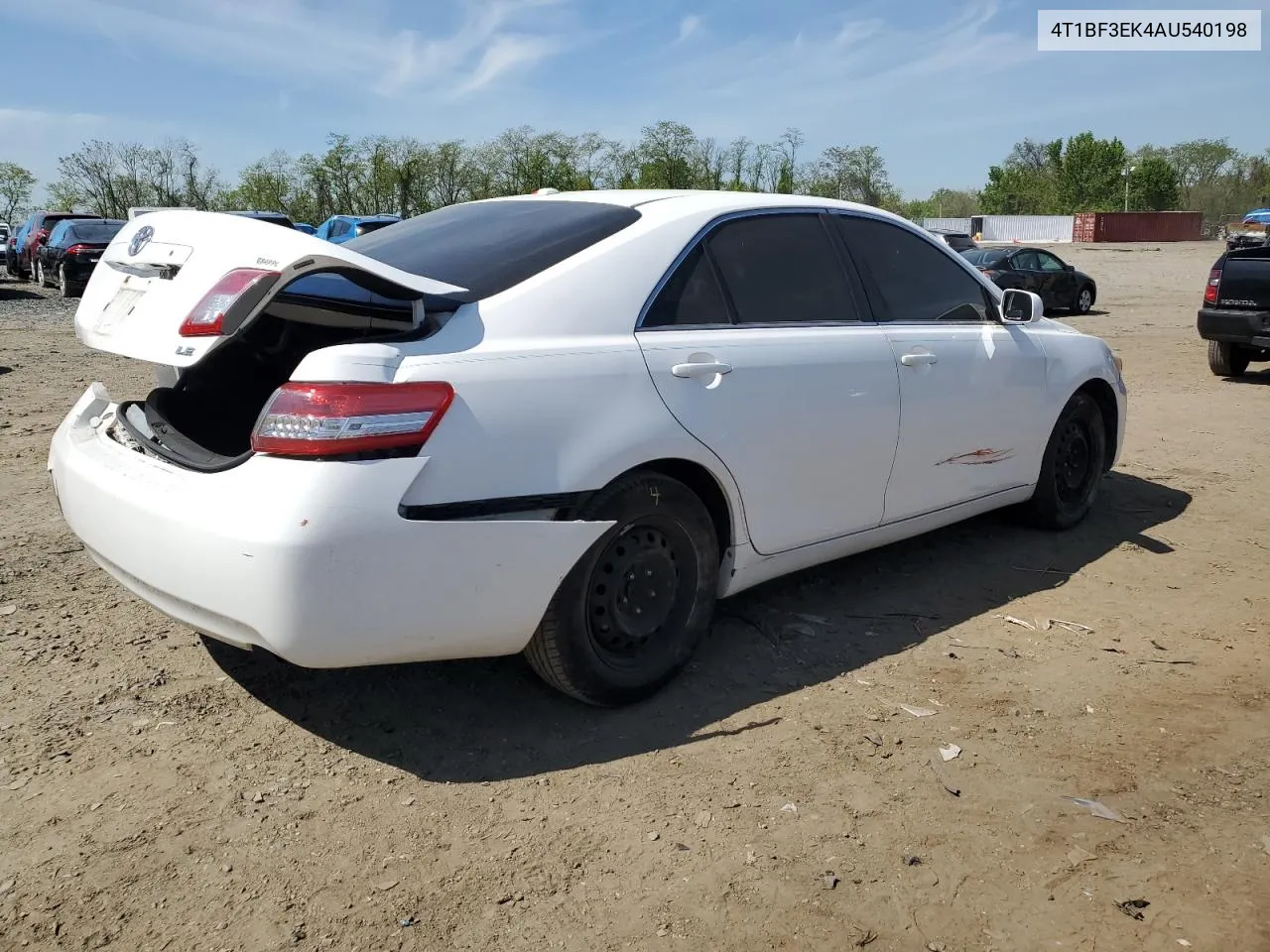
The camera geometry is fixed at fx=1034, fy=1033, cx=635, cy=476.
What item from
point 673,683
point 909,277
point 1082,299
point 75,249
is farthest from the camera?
point 1082,299

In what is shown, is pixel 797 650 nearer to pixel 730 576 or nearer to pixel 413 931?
pixel 730 576

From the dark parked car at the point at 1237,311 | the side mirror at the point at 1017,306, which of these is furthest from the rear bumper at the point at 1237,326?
the side mirror at the point at 1017,306

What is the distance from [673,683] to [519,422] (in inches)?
47.0

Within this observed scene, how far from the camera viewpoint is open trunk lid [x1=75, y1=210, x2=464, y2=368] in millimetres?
2699

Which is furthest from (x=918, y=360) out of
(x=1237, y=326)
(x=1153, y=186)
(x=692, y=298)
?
(x=1153, y=186)

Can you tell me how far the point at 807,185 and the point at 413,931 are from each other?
56.0 meters

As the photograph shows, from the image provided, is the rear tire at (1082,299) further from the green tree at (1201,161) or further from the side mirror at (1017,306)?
the green tree at (1201,161)

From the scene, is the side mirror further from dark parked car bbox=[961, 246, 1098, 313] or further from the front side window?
the front side window

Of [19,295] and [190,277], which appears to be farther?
[19,295]

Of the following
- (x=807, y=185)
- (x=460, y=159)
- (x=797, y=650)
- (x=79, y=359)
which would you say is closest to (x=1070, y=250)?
(x=807, y=185)

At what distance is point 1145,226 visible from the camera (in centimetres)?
7206

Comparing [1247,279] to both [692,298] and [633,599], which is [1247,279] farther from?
[633,599]

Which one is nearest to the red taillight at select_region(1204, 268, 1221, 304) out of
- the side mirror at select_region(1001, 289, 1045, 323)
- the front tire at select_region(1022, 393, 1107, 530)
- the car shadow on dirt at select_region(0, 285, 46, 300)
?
the front tire at select_region(1022, 393, 1107, 530)

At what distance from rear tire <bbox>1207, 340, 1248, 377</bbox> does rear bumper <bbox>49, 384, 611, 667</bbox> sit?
10.6m
